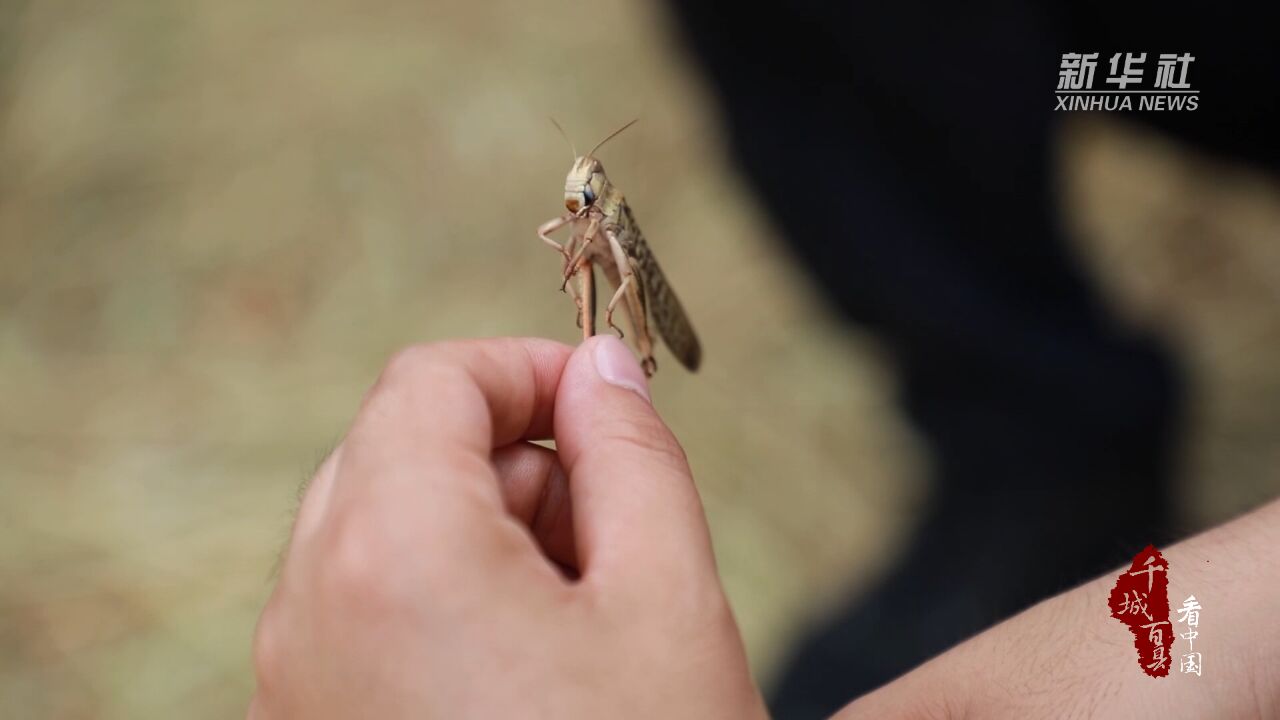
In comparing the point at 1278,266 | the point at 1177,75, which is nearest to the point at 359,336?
the point at 1177,75

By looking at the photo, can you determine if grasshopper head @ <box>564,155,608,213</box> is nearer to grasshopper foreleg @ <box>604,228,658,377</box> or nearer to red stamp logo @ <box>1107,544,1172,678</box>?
grasshopper foreleg @ <box>604,228,658,377</box>

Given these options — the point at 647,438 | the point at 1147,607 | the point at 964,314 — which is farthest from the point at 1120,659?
the point at 964,314

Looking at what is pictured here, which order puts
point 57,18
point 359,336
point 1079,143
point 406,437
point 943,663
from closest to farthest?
point 406,437, point 943,663, point 1079,143, point 57,18, point 359,336

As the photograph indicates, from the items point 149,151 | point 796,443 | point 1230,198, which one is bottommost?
point 796,443

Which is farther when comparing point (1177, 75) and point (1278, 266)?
point (1278, 266)

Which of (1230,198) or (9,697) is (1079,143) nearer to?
(1230,198)

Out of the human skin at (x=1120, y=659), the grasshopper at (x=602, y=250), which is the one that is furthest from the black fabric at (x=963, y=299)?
the human skin at (x=1120, y=659)

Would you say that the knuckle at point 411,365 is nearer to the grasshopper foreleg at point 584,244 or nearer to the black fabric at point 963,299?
the grasshopper foreleg at point 584,244
